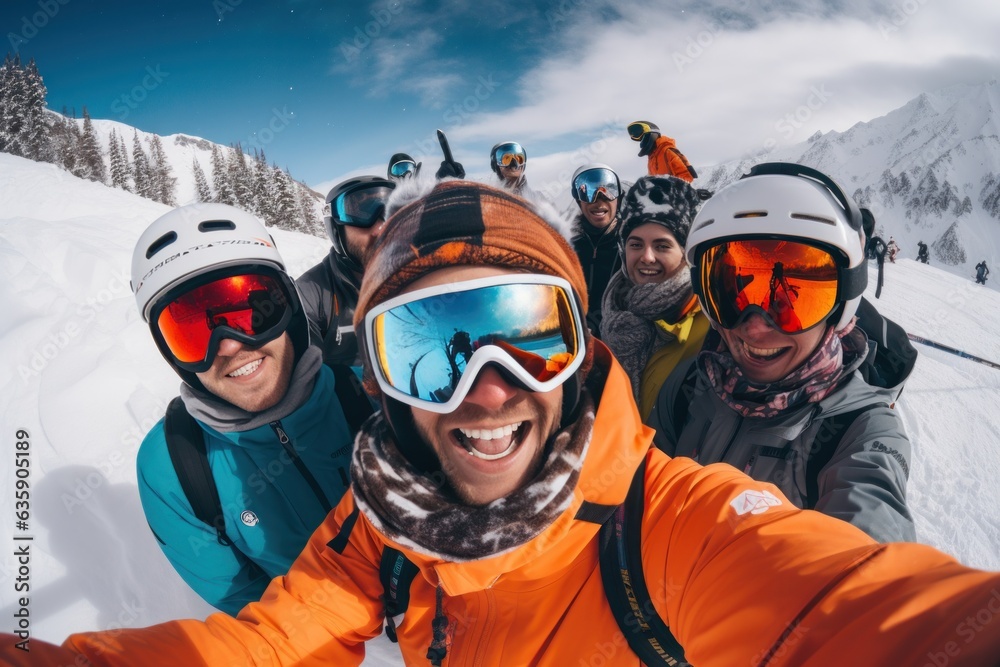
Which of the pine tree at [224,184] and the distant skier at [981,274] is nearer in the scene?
the distant skier at [981,274]

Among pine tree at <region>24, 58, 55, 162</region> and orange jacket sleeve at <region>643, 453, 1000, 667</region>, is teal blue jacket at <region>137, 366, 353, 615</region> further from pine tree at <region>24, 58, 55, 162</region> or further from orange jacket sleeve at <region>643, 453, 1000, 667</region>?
pine tree at <region>24, 58, 55, 162</region>

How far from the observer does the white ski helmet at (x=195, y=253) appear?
2129mm

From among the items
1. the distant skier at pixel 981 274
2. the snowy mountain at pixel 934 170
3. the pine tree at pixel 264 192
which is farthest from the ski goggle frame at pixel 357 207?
the snowy mountain at pixel 934 170

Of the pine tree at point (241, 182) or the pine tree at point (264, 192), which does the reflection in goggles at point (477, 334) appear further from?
the pine tree at point (241, 182)

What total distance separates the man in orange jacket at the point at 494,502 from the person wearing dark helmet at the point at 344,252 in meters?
2.81

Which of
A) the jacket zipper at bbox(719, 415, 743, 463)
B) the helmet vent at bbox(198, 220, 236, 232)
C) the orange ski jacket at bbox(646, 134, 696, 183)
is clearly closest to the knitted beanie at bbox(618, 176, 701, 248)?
the jacket zipper at bbox(719, 415, 743, 463)

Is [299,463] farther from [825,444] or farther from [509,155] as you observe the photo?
[509,155]

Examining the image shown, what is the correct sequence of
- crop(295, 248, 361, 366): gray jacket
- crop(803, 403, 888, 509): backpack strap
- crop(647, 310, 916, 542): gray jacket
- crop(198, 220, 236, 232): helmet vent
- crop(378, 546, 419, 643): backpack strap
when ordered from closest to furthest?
1. crop(647, 310, 916, 542): gray jacket
2. crop(378, 546, 419, 643): backpack strap
3. crop(803, 403, 888, 509): backpack strap
4. crop(198, 220, 236, 232): helmet vent
5. crop(295, 248, 361, 366): gray jacket

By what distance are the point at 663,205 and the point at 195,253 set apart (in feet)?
9.25

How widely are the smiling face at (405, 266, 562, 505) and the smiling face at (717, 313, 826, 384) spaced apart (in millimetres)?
1102

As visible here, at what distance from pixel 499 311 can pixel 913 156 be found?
7781 inches

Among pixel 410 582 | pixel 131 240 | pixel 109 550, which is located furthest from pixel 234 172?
pixel 410 582

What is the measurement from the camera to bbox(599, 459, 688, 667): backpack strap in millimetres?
1262

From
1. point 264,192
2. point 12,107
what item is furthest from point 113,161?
point 264,192
